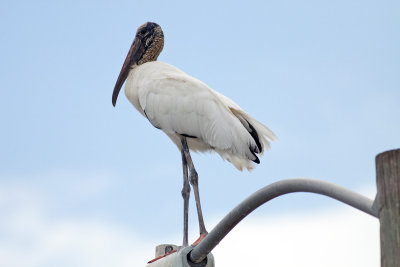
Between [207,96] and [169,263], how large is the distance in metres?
3.72

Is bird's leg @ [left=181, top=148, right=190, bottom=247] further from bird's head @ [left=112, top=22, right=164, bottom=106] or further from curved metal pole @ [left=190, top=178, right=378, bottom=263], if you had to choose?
curved metal pole @ [left=190, top=178, right=378, bottom=263]

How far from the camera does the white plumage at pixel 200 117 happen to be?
344 inches

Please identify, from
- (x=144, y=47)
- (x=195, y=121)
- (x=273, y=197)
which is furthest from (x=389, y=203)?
(x=144, y=47)

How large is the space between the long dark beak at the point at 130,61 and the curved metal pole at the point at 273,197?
504 centimetres

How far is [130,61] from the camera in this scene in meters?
10.5

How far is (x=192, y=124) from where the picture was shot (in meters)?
8.97

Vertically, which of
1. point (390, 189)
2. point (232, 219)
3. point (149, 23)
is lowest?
point (232, 219)

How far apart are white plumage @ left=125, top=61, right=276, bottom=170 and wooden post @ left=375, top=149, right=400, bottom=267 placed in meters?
5.83

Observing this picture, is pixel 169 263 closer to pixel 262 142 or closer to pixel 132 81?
pixel 262 142

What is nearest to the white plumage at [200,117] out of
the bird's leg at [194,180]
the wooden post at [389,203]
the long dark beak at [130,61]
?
the bird's leg at [194,180]

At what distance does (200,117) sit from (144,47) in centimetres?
217

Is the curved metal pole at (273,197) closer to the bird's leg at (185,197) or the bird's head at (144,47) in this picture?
the bird's leg at (185,197)

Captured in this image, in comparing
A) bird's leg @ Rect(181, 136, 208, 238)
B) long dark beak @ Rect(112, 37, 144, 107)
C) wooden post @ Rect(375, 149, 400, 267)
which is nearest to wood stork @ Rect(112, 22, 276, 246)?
bird's leg @ Rect(181, 136, 208, 238)

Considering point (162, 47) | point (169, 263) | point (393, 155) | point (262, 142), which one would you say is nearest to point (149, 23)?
point (162, 47)
